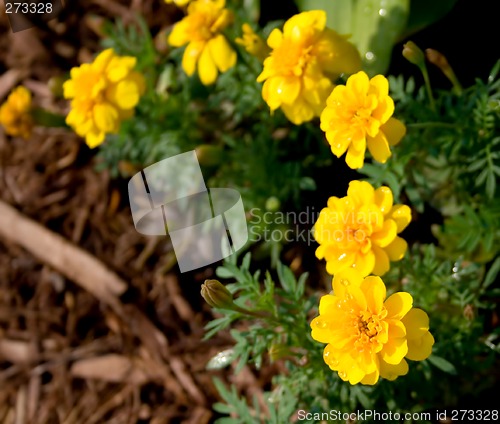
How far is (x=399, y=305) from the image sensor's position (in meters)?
1.00

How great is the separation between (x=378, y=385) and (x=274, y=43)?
69cm

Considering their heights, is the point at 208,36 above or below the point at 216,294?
above

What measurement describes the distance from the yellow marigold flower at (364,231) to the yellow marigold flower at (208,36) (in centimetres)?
53

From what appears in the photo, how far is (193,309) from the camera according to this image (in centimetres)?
188

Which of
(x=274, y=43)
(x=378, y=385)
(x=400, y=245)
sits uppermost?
(x=274, y=43)

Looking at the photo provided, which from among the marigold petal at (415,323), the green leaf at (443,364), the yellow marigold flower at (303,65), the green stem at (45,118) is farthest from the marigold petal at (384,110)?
the green stem at (45,118)

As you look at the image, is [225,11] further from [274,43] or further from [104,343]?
[104,343]

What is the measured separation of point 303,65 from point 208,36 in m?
0.29

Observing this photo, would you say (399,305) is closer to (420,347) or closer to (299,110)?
(420,347)

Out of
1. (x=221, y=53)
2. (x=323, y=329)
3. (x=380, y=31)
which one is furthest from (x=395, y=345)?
(x=380, y=31)

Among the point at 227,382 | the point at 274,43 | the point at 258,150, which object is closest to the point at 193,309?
the point at 227,382

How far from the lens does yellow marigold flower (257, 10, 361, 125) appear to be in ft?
4.34

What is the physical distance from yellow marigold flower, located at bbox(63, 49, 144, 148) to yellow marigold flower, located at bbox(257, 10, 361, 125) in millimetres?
378

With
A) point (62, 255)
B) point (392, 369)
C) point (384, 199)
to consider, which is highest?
point (384, 199)
